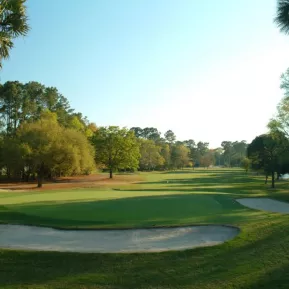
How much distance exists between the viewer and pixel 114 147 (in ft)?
227

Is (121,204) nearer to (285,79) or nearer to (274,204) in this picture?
(274,204)

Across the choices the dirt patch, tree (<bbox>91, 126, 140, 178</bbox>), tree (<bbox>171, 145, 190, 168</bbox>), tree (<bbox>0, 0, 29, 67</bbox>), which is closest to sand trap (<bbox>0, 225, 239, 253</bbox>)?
tree (<bbox>0, 0, 29, 67</bbox>)

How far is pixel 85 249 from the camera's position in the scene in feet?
34.8

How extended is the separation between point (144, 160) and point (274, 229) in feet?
340

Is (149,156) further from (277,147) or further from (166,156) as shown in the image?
(277,147)

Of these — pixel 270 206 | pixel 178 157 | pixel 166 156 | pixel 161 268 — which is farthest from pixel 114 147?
pixel 178 157

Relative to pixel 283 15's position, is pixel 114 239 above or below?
below

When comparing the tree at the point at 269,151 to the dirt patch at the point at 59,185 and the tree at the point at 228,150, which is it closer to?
the dirt patch at the point at 59,185

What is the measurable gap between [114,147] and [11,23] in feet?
181

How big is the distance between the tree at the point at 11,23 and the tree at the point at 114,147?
177 ft

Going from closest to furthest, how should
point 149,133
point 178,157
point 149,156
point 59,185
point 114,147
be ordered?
point 59,185, point 114,147, point 149,156, point 178,157, point 149,133

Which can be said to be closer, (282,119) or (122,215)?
(122,215)

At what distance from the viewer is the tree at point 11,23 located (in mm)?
14070


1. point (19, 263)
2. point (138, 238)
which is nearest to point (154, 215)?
point (138, 238)
